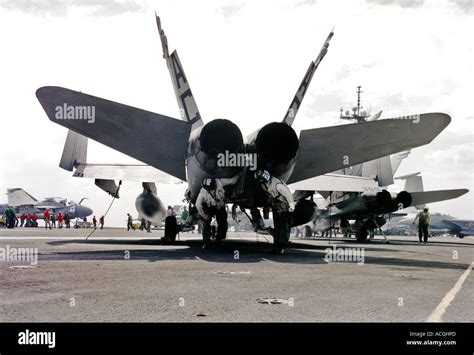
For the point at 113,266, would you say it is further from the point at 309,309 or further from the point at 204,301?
the point at 309,309

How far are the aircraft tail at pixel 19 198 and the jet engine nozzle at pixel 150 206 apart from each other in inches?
2339

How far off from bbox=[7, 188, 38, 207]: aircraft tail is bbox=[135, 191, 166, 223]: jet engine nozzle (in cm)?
5940

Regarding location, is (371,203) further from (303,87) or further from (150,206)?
(150,206)

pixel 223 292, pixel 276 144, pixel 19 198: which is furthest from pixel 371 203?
pixel 19 198

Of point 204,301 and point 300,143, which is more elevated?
point 300,143

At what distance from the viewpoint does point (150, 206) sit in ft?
66.8

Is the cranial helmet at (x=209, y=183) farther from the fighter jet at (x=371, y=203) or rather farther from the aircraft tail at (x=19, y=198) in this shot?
the aircraft tail at (x=19, y=198)

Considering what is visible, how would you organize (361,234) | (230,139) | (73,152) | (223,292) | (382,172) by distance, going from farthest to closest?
(361,234) < (382,172) < (73,152) < (230,139) < (223,292)

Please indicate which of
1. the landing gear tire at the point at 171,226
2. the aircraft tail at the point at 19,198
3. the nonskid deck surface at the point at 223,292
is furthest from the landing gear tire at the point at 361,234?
the aircraft tail at the point at 19,198

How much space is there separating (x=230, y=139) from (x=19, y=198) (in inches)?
2819

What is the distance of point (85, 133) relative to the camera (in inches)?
453

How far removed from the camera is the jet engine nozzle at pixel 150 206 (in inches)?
800
